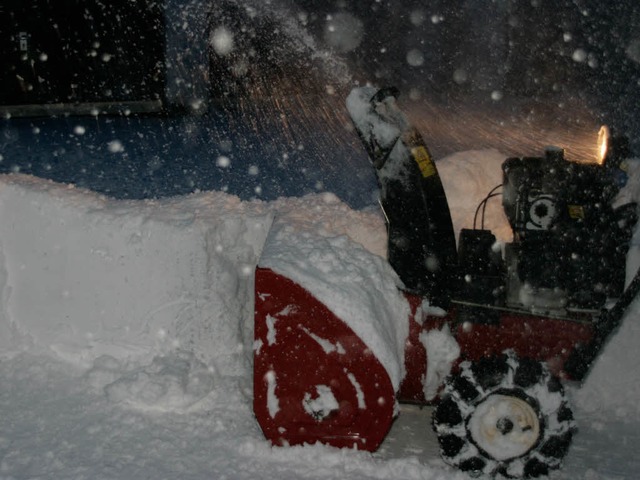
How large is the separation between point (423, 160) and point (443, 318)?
71 centimetres

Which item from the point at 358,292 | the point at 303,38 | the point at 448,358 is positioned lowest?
the point at 303,38

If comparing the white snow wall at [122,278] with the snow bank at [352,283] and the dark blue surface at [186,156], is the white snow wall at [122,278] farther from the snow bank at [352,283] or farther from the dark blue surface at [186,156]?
the dark blue surface at [186,156]

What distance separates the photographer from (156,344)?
12.1 ft

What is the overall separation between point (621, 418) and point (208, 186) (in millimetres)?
3811

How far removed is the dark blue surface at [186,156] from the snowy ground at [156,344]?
1.33m

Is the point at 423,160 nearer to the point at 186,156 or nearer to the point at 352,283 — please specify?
the point at 352,283

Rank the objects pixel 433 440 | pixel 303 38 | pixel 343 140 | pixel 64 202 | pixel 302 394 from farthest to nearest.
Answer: pixel 303 38 < pixel 343 140 < pixel 64 202 < pixel 433 440 < pixel 302 394

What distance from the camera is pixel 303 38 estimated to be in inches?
875

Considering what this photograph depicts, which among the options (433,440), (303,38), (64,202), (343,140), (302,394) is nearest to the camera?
(302,394)

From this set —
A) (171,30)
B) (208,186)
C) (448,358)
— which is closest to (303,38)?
(171,30)

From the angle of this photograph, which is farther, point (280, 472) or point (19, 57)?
point (19, 57)

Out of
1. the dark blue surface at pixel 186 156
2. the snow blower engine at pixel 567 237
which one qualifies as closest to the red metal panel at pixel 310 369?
the snow blower engine at pixel 567 237

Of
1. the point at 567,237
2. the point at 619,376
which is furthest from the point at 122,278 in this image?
the point at 619,376

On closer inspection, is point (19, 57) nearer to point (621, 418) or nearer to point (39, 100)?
point (39, 100)
